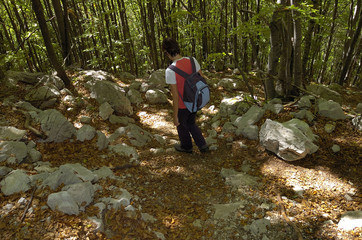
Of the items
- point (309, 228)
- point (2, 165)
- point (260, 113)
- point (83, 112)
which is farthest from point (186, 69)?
point (83, 112)

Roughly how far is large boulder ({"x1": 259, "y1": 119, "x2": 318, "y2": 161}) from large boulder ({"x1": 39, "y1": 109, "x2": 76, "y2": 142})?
4029 mm

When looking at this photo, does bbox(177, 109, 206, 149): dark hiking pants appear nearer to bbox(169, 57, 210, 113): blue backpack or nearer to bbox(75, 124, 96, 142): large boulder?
bbox(169, 57, 210, 113): blue backpack

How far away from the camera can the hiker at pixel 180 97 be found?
3576 millimetres

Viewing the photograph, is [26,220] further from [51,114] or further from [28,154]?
[51,114]

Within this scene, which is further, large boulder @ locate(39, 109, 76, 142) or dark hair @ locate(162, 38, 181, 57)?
large boulder @ locate(39, 109, 76, 142)

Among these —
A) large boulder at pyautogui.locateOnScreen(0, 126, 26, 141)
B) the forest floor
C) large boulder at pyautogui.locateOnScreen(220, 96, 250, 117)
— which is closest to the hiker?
the forest floor

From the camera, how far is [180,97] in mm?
3760

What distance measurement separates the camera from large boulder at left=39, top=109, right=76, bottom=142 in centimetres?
421

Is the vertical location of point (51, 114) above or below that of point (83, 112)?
above

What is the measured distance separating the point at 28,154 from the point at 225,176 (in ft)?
11.1

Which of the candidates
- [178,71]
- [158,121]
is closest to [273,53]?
[178,71]

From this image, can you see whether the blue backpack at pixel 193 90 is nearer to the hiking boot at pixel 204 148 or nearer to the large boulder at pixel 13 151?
the hiking boot at pixel 204 148

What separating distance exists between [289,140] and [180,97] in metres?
2.06

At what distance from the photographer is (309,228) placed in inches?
98.3
